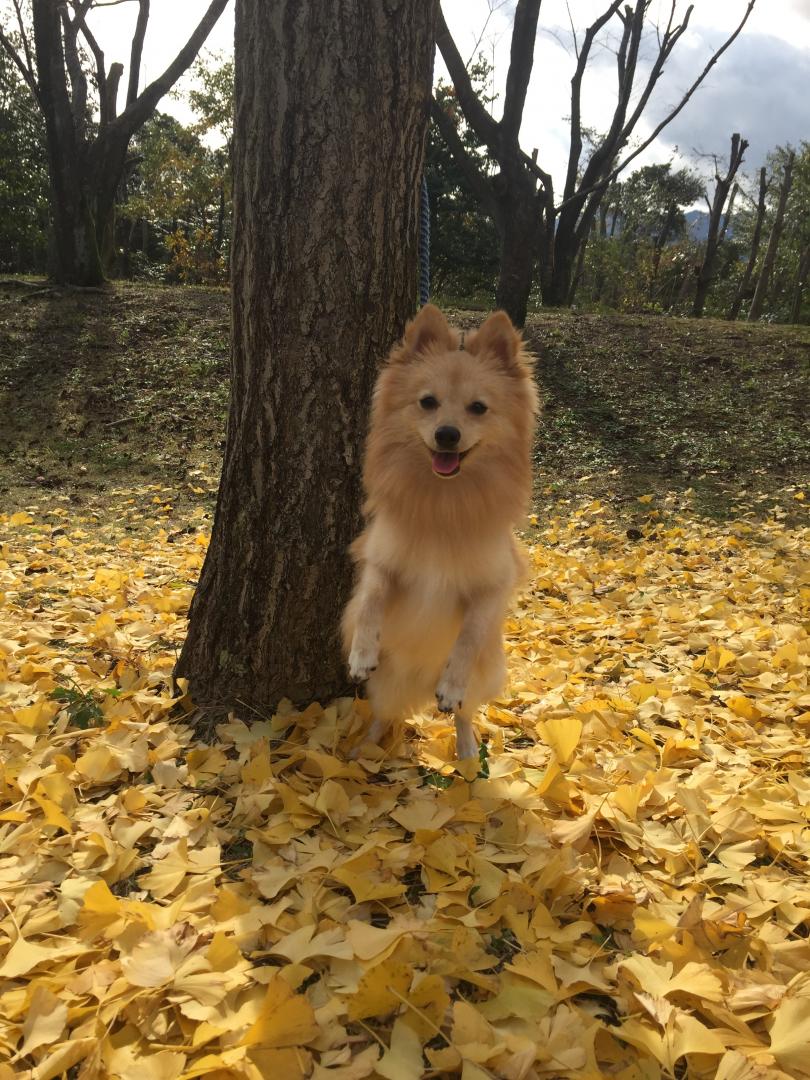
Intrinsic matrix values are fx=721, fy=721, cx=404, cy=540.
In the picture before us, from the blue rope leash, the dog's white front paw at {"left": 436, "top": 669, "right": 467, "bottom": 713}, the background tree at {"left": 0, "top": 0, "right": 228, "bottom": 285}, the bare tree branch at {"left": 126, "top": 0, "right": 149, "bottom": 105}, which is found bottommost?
the dog's white front paw at {"left": 436, "top": 669, "right": 467, "bottom": 713}

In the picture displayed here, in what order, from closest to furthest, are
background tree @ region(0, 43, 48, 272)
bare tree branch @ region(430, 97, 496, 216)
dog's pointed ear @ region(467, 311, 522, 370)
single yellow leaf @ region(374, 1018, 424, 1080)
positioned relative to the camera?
single yellow leaf @ region(374, 1018, 424, 1080)
dog's pointed ear @ region(467, 311, 522, 370)
bare tree branch @ region(430, 97, 496, 216)
background tree @ region(0, 43, 48, 272)

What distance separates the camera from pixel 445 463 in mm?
2658

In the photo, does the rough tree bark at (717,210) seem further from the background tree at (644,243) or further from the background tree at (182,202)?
the background tree at (182,202)

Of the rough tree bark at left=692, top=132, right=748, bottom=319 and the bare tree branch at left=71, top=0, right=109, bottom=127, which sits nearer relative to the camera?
the bare tree branch at left=71, top=0, right=109, bottom=127

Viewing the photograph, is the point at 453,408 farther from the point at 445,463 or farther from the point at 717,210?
the point at 717,210

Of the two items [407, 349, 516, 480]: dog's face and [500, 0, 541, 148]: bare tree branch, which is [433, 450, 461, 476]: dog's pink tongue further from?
[500, 0, 541, 148]: bare tree branch

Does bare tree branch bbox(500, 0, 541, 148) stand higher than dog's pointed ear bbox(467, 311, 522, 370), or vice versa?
bare tree branch bbox(500, 0, 541, 148)

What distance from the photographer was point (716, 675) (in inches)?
153

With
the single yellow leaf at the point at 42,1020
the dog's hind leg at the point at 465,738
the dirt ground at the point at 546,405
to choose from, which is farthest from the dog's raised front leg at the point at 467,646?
the dirt ground at the point at 546,405

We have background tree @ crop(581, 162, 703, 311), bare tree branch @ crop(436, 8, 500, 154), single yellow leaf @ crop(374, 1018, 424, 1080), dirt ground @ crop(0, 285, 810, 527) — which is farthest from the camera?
background tree @ crop(581, 162, 703, 311)

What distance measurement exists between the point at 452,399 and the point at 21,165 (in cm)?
2834

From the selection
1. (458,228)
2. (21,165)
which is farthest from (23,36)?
(458,228)

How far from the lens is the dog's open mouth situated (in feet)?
8.70

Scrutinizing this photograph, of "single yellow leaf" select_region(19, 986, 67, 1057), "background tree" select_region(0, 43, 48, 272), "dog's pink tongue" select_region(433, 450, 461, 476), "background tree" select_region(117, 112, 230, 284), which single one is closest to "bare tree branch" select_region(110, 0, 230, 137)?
"background tree" select_region(0, 43, 48, 272)
